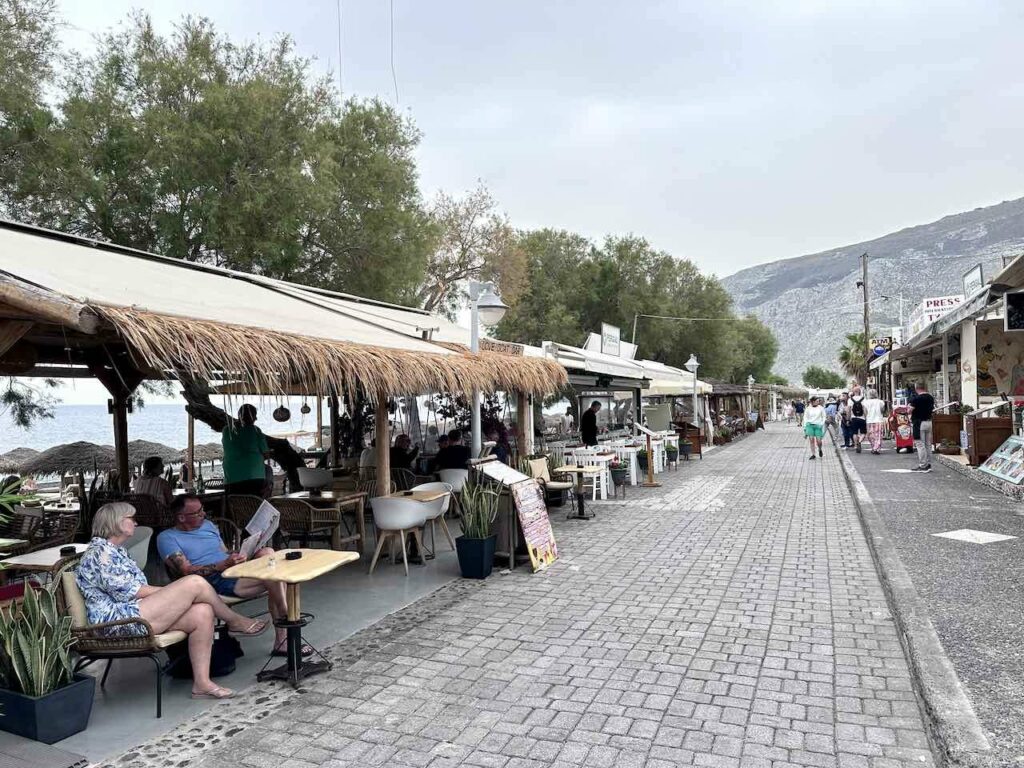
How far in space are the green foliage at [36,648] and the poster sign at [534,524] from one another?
3.92 m

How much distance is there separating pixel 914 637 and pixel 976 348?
13329mm

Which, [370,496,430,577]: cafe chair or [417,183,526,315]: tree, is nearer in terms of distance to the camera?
[370,496,430,577]: cafe chair

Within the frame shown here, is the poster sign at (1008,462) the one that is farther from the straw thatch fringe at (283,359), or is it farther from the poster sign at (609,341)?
the straw thatch fringe at (283,359)

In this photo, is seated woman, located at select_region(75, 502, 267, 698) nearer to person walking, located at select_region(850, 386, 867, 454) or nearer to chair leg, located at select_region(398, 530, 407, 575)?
chair leg, located at select_region(398, 530, 407, 575)

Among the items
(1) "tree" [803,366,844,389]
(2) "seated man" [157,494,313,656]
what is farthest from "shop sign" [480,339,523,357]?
(1) "tree" [803,366,844,389]

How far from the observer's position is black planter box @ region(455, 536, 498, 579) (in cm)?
652

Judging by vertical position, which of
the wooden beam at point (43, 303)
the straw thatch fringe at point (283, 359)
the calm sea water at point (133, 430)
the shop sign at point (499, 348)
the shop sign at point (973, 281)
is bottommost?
the calm sea water at point (133, 430)

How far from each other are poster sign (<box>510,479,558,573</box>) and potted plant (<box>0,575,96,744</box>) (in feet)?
12.7

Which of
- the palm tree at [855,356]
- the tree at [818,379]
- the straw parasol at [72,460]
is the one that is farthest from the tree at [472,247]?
the tree at [818,379]

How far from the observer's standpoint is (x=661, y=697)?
388 centimetres

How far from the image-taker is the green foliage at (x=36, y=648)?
11.1ft

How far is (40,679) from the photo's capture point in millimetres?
3412

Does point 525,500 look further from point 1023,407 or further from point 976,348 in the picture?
point 976,348

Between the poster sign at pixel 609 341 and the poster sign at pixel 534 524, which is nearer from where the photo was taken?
the poster sign at pixel 534 524
